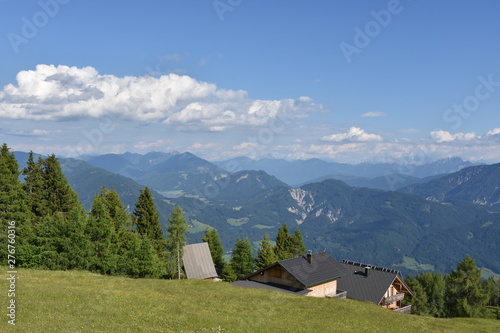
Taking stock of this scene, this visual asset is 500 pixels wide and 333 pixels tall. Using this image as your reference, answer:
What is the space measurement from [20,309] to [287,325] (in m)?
19.6

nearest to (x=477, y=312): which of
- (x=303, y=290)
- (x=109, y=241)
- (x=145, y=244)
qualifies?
(x=303, y=290)

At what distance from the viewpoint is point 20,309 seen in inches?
883

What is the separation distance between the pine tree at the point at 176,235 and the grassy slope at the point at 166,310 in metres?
21.2


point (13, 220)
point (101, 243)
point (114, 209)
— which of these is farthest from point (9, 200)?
point (114, 209)

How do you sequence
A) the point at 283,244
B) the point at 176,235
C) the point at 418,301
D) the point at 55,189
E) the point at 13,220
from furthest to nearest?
the point at 418,301, the point at 283,244, the point at 176,235, the point at 55,189, the point at 13,220

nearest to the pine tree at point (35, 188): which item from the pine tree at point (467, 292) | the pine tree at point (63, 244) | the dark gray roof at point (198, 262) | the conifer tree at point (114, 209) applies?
the pine tree at point (63, 244)

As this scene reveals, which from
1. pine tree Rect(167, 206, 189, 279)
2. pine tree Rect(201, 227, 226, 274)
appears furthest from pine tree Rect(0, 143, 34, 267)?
pine tree Rect(201, 227, 226, 274)

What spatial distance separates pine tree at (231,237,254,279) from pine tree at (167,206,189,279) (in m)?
18.3

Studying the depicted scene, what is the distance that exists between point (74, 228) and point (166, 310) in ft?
83.1

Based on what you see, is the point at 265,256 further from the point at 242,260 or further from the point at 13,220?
the point at 13,220

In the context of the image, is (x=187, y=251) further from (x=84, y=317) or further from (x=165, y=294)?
(x=84, y=317)

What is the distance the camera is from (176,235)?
6109cm

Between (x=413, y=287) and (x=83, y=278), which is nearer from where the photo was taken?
(x=83, y=278)

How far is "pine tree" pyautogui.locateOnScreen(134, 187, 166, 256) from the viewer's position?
201 feet
